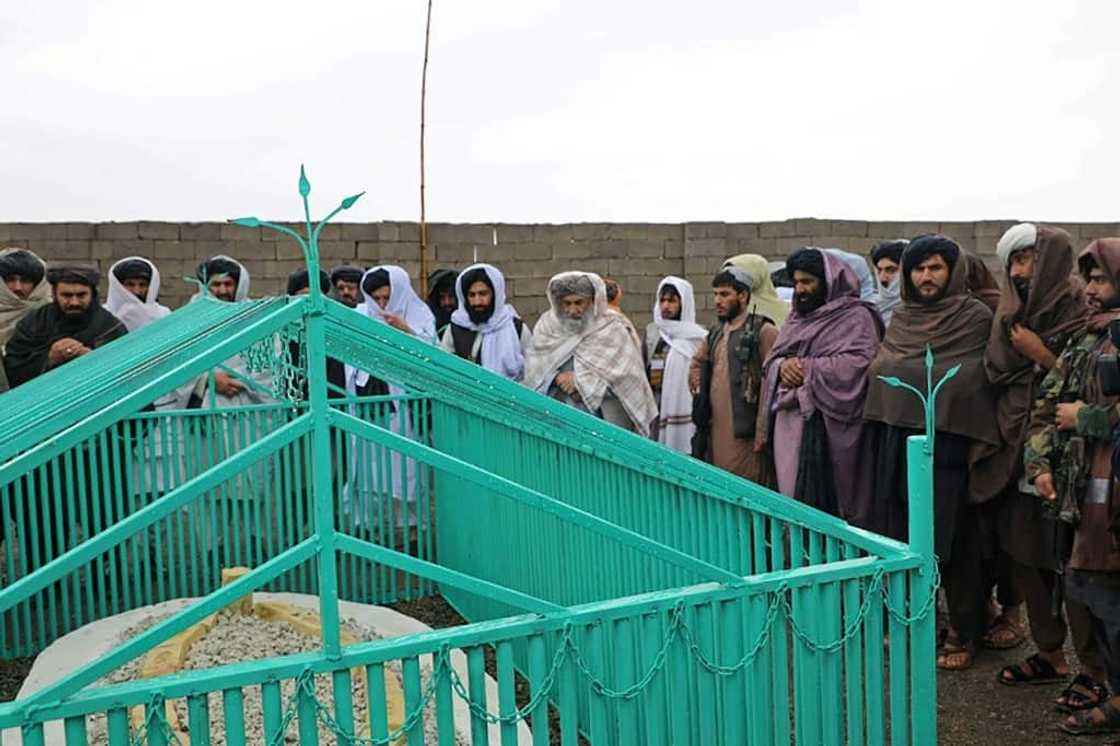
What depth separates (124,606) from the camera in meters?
4.73

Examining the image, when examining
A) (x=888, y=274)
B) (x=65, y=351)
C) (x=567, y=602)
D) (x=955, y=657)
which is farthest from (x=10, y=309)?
(x=955, y=657)

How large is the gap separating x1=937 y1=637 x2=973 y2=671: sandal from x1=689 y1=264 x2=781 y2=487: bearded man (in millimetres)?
1256

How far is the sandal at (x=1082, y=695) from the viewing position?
362cm

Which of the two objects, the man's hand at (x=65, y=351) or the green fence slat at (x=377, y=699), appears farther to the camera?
the man's hand at (x=65, y=351)

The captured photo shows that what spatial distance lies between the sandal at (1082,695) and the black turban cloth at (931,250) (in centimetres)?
164

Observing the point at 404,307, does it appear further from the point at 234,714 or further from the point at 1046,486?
the point at 234,714

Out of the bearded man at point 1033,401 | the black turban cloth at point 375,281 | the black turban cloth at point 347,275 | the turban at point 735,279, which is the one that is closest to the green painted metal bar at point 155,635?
the bearded man at point 1033,401

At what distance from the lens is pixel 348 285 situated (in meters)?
6.71

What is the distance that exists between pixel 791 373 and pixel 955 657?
1383 mm

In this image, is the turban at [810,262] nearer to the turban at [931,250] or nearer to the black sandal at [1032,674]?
the turban at [931,250]

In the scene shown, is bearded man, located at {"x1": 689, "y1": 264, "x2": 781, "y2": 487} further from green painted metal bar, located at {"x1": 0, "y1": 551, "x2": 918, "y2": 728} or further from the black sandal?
green painted metal bar, located at {"x1": 0, "y1": 551, "x2": 918, "y2": 728}

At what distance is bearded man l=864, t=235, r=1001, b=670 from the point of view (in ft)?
13.2

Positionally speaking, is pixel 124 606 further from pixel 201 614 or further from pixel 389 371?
pixel 201 614

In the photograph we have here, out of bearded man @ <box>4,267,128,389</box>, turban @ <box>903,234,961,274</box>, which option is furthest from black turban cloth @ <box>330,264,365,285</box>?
turban @ <box>903,234,961,274</box>
